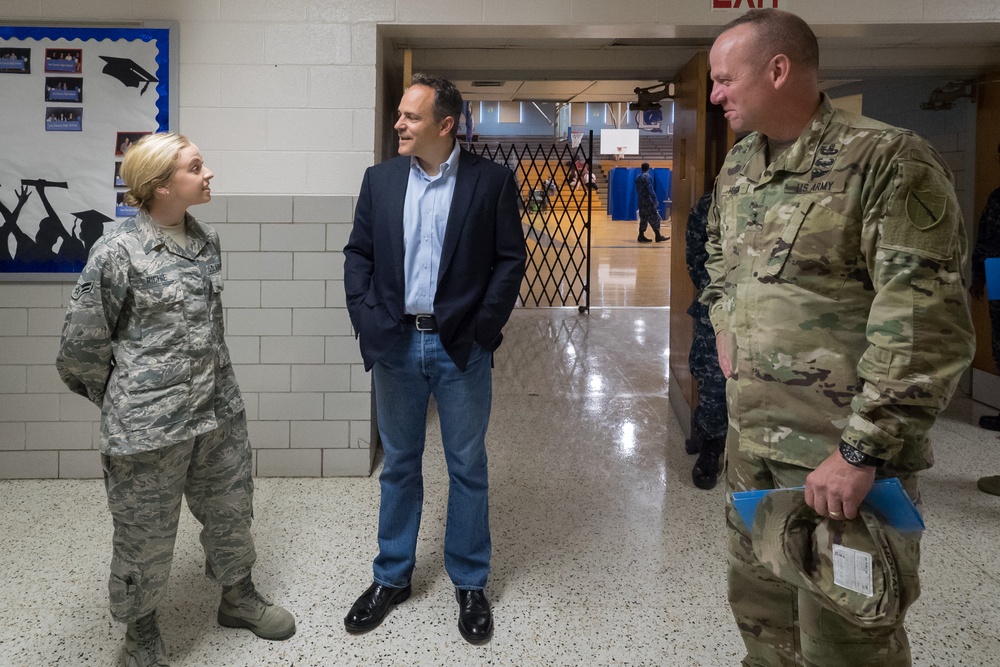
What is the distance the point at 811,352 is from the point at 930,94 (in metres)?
4.88

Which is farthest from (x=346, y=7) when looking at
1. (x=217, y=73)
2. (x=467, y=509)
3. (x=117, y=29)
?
(x=467, y=509)

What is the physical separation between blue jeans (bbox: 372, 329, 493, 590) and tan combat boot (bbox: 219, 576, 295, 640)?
31 cm

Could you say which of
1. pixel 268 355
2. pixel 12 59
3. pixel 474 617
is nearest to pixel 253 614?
pixel 474 617

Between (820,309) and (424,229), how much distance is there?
119 cm

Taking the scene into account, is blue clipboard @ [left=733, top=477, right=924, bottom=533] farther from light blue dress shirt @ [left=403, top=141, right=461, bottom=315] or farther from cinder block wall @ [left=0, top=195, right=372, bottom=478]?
cinder block wall @ [left=0, top=195, right=372, bottom=478]

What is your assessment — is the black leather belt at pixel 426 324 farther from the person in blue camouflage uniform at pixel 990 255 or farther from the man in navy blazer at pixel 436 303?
the person in blue camouflage uniform at pixel 990 255

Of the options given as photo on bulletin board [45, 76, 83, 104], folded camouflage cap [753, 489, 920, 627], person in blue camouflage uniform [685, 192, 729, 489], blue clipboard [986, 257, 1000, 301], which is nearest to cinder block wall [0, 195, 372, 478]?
photo on bulletin board [45, 76, 83, 104]

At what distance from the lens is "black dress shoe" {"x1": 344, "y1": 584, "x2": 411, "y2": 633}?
2.29 metres

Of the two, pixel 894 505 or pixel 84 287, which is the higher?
pixel 84 287

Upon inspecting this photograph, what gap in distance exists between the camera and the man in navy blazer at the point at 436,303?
222cm

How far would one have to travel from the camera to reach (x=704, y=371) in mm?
3502

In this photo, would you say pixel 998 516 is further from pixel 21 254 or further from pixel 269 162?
pixel 21 254

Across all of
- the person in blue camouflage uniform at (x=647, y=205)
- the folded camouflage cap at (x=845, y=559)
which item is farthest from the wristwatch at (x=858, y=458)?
the person in blue camouflage uniform at (x=647, y=205)

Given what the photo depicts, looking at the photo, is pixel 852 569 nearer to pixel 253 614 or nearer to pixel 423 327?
pixel 423 327
